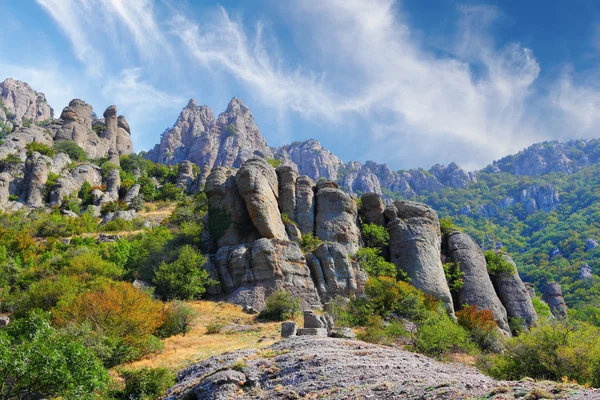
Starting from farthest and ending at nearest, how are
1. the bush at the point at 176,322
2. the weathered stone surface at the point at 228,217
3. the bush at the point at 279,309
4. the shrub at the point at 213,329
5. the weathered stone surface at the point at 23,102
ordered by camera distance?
the weathered stone surface at the point at 23,102 → the weathered stone surface at the point at 228,217 → the bush at the point at 279,309 → the shrub at the point at 213,329 → the bush at the point at 176,322

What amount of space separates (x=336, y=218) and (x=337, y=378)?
2619 centimetres

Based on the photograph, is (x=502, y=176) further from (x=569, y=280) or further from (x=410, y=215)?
(x=410, y=215)

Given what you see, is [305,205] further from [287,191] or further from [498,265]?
[498,265]

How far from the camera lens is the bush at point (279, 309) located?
25875 mm

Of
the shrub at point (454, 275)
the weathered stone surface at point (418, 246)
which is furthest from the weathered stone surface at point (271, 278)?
the shrub at point (454, 275)

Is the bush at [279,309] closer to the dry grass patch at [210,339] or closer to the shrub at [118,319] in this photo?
the dry grass patch at [210,339]

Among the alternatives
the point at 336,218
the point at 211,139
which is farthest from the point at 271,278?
the point at 211,139

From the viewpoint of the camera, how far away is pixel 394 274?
34.2m

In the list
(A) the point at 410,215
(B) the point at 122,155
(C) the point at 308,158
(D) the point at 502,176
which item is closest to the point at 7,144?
(B) the point at 122,155

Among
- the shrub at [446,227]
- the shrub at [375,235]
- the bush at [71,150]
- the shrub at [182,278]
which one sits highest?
the bush at [71,150]

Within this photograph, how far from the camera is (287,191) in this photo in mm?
38406

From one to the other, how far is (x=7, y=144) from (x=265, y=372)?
66.6m

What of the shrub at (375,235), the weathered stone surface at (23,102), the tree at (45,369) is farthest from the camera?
the weathered stone surface at (23,102)

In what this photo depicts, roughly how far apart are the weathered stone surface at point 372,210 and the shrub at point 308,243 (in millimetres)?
7186
